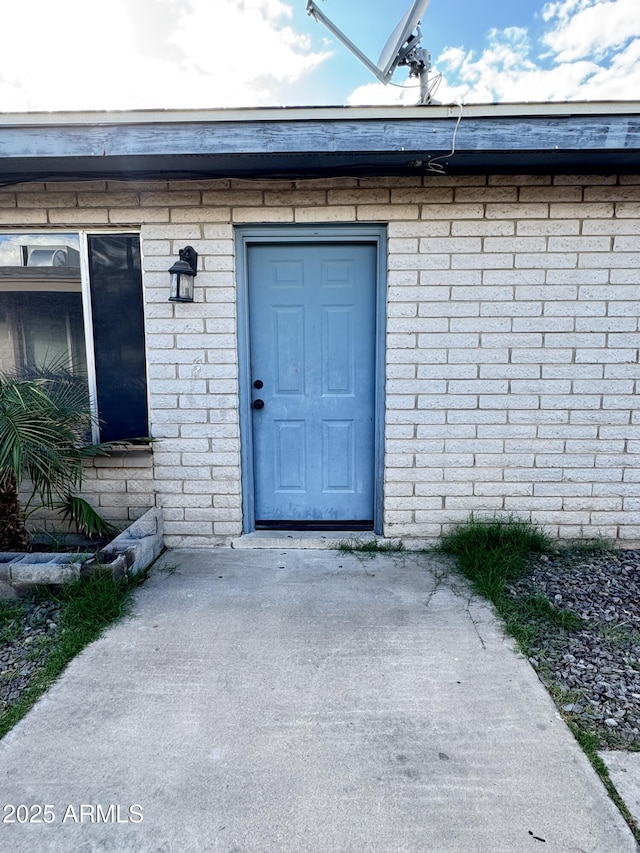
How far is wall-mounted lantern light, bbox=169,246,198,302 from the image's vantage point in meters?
3.62

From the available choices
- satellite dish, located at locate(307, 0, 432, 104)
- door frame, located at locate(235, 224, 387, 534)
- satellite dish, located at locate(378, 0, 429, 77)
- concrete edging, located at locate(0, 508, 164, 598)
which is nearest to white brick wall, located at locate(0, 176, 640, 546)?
door frame, located at locate(235, 224, 387, 534)

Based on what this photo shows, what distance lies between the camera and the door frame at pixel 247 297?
389 cm

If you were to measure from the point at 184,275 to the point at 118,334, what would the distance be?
752 mm

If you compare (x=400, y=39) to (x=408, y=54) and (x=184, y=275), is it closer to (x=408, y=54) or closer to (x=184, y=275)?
(x=408, y=54)

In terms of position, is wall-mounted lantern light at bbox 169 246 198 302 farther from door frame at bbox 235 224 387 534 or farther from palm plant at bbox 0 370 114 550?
palm plant at bbox 0 370 114 550

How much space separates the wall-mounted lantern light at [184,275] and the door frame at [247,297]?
1.05 ft

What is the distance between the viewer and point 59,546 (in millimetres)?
4016

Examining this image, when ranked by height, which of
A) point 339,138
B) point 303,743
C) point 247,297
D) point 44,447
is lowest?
point 303,743

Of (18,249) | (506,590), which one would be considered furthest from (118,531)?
(506,590)

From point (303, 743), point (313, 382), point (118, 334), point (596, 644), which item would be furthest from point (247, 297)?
point (596, 644)

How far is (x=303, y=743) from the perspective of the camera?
84.4 inches

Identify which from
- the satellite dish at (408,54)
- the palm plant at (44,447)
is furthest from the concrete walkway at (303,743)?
the satellite dish at (408,54)

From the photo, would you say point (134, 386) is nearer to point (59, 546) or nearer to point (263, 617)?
point (59, 546)

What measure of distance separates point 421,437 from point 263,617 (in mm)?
1711
